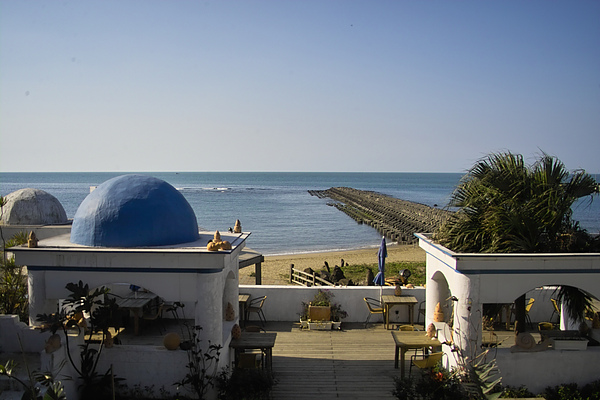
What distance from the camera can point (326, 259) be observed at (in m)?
37.5

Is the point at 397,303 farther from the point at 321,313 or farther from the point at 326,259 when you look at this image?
the point at 326,259

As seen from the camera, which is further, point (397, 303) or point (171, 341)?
point (397, 303)

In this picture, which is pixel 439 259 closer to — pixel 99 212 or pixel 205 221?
pixel 99 212

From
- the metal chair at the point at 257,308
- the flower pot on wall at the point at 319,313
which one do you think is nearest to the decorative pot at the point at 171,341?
the metal chair at the point at 257,308

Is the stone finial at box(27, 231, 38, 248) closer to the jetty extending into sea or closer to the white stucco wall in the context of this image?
the white stucco wall

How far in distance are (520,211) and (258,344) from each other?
20.2 ft

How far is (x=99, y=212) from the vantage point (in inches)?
408

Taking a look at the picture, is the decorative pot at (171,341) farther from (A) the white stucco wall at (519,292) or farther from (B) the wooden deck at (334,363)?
(A) the white stucco wall at (519,292)

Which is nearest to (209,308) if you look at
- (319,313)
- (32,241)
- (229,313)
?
(229,313)

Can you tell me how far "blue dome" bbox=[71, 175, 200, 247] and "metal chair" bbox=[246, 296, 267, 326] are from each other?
4.19 metres

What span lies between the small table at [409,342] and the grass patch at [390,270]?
1376 cm

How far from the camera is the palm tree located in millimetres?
10211

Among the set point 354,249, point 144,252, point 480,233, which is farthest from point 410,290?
point 354,249

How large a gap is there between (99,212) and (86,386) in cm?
342
